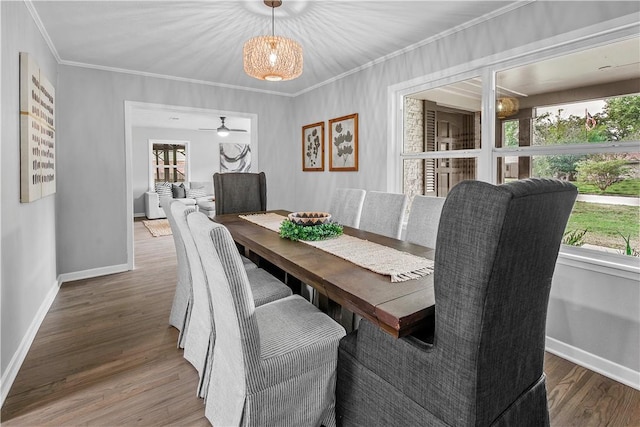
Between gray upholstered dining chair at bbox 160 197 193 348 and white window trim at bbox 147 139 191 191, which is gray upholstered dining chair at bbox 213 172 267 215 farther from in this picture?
white window trim at bbox 147 139 191 191

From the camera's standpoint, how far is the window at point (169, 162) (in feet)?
30.4

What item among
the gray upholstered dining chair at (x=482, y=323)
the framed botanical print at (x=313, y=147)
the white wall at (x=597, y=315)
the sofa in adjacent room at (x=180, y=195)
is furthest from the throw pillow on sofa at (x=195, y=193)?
the gray upholstered dining chair at (x=482, y=323)

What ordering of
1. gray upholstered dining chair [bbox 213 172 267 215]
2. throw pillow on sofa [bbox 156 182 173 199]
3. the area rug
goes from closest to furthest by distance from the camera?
gray upholstered dining chair [bbox 213 172 267 215] → the area rug → throw pillow on sofa [bbox 156 182 173 199]

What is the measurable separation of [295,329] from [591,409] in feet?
5.34

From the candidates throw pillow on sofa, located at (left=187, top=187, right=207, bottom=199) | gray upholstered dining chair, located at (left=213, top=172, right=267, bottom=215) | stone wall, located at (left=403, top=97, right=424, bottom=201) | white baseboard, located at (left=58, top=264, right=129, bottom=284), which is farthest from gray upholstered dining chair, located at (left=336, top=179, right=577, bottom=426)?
throw pillow on sofa, located at (left=187, top=187, right=207, bottom=199)

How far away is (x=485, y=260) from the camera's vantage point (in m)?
0.96

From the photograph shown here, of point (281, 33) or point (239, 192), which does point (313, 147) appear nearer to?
point (239, 192)

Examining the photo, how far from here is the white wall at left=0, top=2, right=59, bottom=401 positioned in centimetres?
198

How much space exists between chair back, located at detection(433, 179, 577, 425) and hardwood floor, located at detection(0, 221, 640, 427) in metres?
1.02

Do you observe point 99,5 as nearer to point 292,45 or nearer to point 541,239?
point 292,45

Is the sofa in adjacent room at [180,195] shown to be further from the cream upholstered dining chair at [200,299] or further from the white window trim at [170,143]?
the cream upholstered dining chair at [200,299]

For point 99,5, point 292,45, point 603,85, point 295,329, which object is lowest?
point 295,329

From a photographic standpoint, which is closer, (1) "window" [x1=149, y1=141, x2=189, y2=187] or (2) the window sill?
(2) the window sill

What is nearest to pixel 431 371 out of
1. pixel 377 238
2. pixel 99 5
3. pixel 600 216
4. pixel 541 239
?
pixel 541 239
